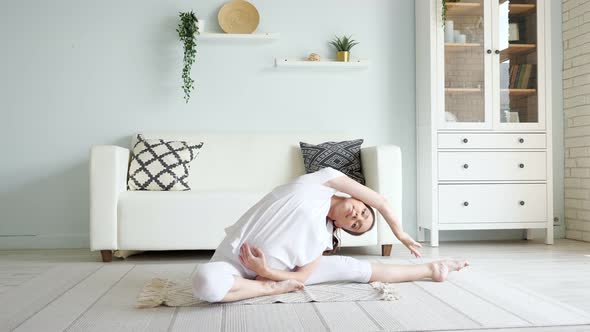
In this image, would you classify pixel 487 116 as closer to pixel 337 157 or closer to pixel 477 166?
pixel 477 166

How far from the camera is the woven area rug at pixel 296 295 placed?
216 centimetres

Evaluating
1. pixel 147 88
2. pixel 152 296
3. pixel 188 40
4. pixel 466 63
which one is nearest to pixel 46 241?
pixel 147 88

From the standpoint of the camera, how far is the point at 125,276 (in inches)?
113

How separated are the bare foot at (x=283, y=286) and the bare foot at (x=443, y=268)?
0.67m

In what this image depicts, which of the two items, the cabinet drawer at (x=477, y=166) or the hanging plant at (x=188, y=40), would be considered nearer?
the cabinet drawer at (x=477, y=166)

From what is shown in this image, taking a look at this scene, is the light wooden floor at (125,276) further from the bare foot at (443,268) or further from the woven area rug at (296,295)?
the bare foot at (443,268)

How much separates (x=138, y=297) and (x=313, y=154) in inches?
72.7

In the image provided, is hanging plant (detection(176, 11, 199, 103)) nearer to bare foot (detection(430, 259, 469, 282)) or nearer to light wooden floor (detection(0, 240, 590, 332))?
light wooden floor (detection(0, 240, 590, 332))

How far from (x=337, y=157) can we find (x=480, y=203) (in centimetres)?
107

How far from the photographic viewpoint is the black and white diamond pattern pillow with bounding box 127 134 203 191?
367 centimetres

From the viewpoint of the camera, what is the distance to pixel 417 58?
4320 mm

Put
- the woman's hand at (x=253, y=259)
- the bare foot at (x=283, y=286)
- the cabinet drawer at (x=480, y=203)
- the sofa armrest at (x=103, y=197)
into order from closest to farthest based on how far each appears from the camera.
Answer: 1. the woman's hand at (x=253, y=259)
2. the bare foot at (x=283, y=286)
3. the sofa armrest at (x=103, y=197)
4. the cabinet drawer at (x=480, y=203)

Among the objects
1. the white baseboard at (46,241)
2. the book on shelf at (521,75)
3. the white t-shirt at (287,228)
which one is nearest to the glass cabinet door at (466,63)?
the book on shelf at (521,75)

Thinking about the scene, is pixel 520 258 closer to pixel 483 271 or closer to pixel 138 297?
pixel 483 271
